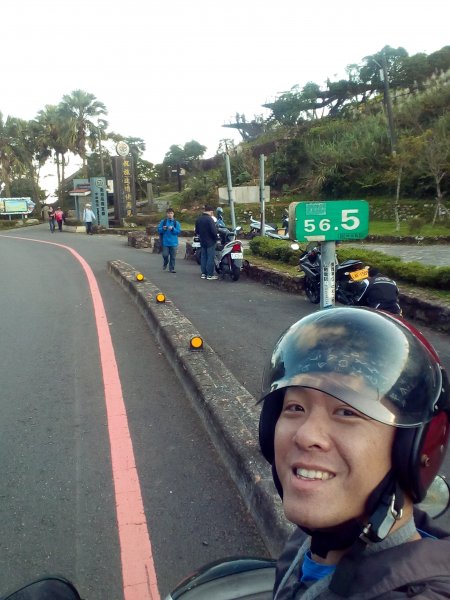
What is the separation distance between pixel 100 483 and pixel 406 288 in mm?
6861

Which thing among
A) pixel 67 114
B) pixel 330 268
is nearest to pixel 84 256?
pixel 330 268

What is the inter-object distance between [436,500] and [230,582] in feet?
2.25

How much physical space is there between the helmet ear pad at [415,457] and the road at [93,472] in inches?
76.9

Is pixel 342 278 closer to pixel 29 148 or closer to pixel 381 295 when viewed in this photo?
pixel 381 295

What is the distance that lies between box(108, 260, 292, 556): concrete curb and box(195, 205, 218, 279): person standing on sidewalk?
5.30 metres

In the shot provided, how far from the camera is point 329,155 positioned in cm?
3541

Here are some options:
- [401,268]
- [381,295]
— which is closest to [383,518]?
[381,295]

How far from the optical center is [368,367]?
135 cm

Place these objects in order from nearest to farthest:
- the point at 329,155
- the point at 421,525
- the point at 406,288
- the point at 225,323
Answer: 1. the point at 421,525
2. the point at 225,323
3. the point at 406,288
4. the point at 329,155

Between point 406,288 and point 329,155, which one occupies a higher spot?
point 329,155

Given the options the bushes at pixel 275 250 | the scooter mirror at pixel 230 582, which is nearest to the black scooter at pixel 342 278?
the bushes at pixel 275 250

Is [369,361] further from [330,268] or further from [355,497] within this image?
[330,268]

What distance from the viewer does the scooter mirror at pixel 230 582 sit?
5.87 feet

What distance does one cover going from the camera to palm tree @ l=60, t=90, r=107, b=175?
53.3 meters
